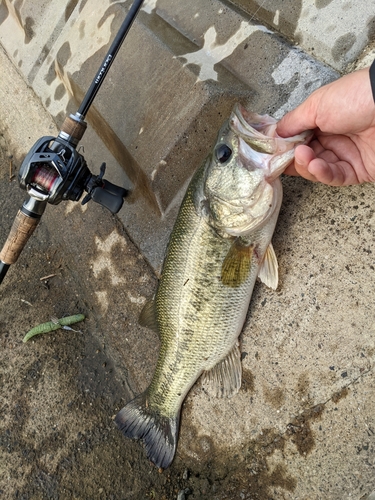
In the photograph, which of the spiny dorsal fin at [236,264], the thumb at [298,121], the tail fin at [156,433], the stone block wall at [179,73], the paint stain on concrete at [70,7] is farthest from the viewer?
the paint stain on concrete at [70,7]

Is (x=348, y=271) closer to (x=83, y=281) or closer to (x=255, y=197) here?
(x=255, y=197)

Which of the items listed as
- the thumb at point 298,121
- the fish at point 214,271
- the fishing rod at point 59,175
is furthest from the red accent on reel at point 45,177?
the thumb at point 298,121

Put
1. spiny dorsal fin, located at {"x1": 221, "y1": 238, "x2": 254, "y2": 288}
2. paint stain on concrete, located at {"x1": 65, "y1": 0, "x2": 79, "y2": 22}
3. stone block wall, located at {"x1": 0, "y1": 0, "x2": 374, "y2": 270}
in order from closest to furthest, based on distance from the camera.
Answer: spiny dorsal fin, located at {"x1": 221, "y1": 238, "x2": 254, "y2": 288}, stone block wall, located at {"x1": 0, "y1": 0, "x2": 374, "y2": 270}, paint stain on concrete, located at {"x1": 65, "y1": 0, "x2": 79, "y2": 22}

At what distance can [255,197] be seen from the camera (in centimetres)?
241

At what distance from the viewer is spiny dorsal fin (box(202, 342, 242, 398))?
287 centimetres

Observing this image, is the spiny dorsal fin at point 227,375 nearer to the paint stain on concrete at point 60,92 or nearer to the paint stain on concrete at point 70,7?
the paint stain on concrete at point 60,92

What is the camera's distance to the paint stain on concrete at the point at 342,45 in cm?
268

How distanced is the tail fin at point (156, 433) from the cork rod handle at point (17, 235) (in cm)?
144

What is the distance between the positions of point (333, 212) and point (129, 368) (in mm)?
2059

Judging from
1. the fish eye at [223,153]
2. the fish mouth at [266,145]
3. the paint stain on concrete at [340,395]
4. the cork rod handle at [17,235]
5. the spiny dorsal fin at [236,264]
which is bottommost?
the cork rod handle at [17,235]

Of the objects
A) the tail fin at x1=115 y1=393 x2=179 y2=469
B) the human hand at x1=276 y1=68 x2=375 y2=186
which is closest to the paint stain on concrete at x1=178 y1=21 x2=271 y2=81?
the human hand at x1=276 y1=68 x2=375 y2=186

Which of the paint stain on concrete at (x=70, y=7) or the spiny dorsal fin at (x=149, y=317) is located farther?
Result: the paint stain on concrete at (x=70, y=7)

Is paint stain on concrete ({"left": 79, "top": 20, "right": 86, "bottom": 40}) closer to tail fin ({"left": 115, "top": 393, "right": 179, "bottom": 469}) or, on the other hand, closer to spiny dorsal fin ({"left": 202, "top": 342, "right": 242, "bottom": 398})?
spiny dorsal fin ({"left": 202, "top": 342, "right": 242, "bottom": 398})

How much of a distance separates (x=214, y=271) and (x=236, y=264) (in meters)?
0.15
